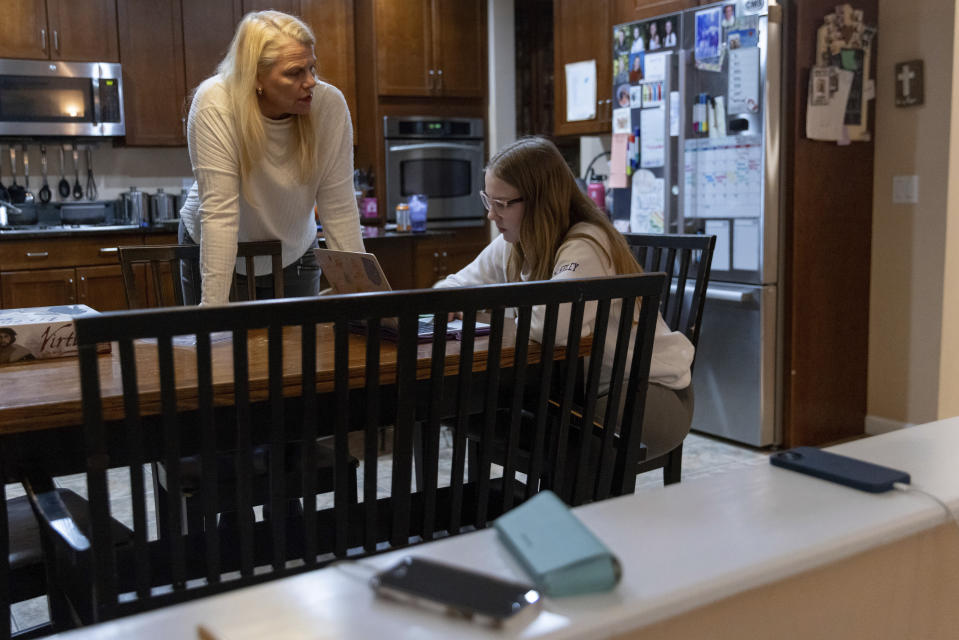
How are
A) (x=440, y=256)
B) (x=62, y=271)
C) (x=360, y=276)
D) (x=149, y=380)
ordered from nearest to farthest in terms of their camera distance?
(x=149, y=380) < (x=360, y=276) < (x=62, y=271) < (x=440, y=256)

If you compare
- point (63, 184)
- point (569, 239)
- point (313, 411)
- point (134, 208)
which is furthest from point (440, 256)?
point (313, 411)

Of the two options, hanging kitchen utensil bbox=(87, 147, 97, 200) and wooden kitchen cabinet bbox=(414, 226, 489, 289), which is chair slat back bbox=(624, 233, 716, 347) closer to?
wooden kitchen cabinet bbox=(414, 226, 489, 289)

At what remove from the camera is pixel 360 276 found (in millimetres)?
1722

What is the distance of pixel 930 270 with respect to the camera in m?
3.54

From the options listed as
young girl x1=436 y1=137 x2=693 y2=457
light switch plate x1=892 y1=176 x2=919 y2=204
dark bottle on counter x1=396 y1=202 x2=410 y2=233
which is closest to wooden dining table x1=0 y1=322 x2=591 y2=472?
young girl x1=436 y1=137 x2=693 y2=457

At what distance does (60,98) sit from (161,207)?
72 centimetres

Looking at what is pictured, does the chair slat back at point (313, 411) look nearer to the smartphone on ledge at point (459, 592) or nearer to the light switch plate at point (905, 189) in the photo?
the smartphone on ledge at point (459, 592)

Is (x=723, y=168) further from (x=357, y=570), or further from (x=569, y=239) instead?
(x=357, y=570)

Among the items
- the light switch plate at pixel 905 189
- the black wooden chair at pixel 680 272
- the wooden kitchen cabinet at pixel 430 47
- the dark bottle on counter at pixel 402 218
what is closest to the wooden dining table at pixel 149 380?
the black wooden chair at pixel 680 272

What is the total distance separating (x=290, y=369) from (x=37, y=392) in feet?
1.21

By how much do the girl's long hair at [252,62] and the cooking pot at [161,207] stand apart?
306cm

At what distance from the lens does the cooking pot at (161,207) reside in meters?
5.08

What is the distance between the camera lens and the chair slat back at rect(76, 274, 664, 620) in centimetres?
120

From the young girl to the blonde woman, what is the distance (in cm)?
46
